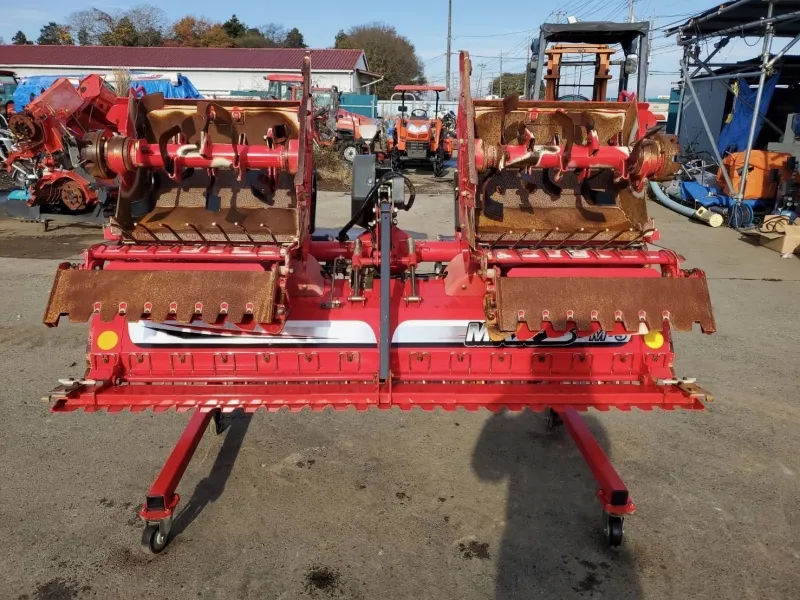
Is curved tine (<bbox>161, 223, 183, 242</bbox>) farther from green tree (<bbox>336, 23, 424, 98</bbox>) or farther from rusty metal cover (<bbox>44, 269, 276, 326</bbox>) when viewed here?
green tree (<bbox>336, 23, 424, 98</bbox>)

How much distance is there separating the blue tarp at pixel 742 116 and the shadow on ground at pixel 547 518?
41.1ft

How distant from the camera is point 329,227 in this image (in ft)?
34.6

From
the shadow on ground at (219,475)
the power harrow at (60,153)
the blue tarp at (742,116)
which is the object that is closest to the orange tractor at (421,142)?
the blue tarp at (742,116)

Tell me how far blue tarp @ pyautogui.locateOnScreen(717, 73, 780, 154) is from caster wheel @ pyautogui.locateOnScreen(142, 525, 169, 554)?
14531mm

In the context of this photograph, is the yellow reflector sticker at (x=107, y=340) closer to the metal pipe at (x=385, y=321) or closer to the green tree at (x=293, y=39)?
the metal pipe at (x=385, y=321)

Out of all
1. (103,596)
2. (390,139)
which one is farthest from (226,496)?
(390,139)

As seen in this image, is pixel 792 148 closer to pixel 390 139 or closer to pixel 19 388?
pixel 390 139

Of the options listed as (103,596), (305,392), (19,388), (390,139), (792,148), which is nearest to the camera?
(103,596)

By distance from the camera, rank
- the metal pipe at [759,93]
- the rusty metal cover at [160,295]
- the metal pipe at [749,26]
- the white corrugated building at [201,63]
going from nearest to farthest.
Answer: the rusty metal cover at [160,295], the metal pipe at [749,26], the metal pipe at [759,93], the white corrugated building at [201,63]

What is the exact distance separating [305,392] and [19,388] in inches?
118

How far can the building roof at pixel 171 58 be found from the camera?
39.5m

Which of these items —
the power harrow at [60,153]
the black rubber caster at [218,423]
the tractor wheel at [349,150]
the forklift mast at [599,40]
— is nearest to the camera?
the black rubber caster at [218,423]

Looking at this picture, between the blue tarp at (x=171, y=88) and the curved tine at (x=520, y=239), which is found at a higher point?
the blue tarp at (x=171, y=88)

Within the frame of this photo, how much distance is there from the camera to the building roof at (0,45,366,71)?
39500 mm
